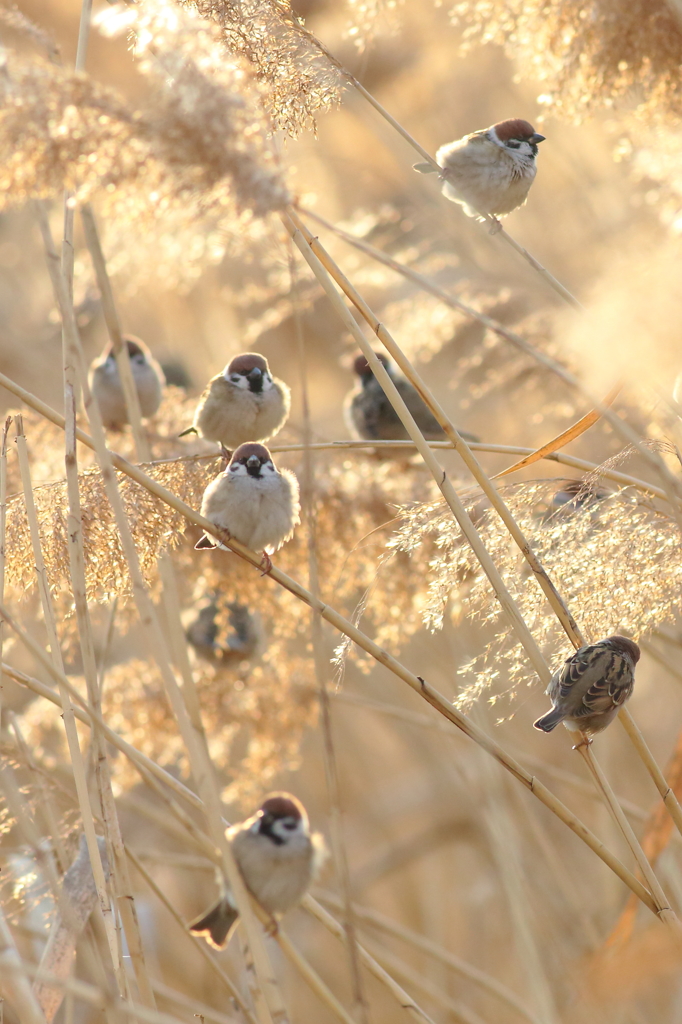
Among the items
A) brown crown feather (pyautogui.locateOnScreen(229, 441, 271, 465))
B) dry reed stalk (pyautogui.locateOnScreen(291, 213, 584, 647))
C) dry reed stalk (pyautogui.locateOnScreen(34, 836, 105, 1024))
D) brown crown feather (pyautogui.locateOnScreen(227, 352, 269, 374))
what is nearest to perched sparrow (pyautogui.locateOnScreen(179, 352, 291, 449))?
brown crown feather (pyautogui.locateOnScreen(227, 352, 269, 374))

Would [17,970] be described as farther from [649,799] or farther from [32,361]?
[649,799]

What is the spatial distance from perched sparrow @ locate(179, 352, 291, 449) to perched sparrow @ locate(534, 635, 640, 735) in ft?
3.91

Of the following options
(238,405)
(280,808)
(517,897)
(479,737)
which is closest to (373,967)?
(280,808)

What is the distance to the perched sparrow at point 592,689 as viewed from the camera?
5.69 ft

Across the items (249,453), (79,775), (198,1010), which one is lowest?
(198,1010)

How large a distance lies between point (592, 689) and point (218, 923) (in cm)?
86

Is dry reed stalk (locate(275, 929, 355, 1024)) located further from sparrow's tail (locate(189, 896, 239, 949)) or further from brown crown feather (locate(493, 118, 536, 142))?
brown crown feather (locate(493, 118, 536, 142))

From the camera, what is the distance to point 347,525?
7.82ft

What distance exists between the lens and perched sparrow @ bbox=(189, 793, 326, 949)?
4.78ft

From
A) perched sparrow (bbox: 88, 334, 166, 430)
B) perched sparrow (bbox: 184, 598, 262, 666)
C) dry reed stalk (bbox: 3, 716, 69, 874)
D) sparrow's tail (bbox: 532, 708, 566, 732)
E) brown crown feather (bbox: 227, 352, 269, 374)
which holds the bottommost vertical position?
sparrow's tail (bbox: 532, 708, 566, 732)

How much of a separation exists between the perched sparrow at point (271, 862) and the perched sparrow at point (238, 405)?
1309 millimetres

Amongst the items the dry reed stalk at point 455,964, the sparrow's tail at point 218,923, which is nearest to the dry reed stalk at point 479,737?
the sparrow's tail at point 218,923

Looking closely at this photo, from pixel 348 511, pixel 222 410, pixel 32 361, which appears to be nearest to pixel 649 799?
pixel 348 511

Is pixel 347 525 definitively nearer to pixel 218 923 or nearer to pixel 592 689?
pixel 592 689
